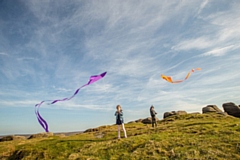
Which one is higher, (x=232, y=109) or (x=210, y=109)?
(x=210, y=109)

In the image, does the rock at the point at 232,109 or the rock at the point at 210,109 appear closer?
the rock at the point at 232,109

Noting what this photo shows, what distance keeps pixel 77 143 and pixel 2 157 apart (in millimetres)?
7858

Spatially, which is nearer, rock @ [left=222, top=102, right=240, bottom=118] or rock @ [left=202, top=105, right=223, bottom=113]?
rock @ [left=222, top=102, right=240, bottom=118]

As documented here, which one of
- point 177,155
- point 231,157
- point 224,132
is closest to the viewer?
point 231,157

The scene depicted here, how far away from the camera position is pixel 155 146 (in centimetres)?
1470

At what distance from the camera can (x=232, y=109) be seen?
63812 mm

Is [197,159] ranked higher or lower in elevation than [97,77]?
lower

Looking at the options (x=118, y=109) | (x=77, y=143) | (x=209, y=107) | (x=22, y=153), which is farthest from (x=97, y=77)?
(x=209, y=107)

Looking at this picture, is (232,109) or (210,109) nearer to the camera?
(232,109)

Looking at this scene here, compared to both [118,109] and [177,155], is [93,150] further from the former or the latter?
[177,155]

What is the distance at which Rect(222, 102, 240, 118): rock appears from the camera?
205 ft

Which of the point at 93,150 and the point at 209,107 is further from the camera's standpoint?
the point at 209,107

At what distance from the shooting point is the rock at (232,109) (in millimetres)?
62394

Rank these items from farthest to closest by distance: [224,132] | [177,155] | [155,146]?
[224,132], [155,146], [177,155]
